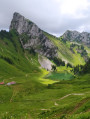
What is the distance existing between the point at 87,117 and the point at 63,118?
6.91m

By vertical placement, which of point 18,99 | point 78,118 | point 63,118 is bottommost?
point 18,99

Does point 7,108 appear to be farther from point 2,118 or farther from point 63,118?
point 63,118

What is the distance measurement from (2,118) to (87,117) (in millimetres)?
32140

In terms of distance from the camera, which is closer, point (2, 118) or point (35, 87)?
point (2, 118)

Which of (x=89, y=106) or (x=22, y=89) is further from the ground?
(x=89, y=106)

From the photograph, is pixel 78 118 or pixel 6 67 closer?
pixel 78 118

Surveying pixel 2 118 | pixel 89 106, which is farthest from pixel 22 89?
pixel 89 106

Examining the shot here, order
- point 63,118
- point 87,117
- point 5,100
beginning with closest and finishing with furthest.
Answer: point 87,117, point 63,118, point 5,100

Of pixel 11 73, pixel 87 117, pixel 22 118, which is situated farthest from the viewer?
pixel 11 73

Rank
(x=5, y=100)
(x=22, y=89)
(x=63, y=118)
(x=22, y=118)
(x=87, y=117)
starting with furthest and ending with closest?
(x=22, y=89)
(x=5, y=100)
(x=22, y=118)
(x=63, y=118)
(x=87, y=117)

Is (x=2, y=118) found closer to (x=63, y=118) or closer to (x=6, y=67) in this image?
(x=63, y=118)

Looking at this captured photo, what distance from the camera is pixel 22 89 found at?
3976 inches

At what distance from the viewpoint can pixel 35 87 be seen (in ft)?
349

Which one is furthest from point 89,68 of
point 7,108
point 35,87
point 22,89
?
→ point 7,108
